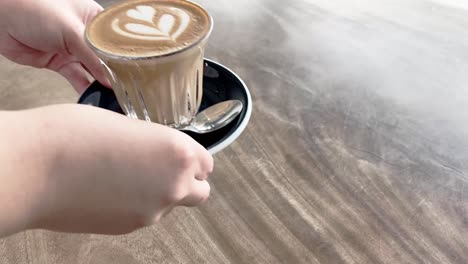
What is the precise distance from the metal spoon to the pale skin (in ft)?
0.57

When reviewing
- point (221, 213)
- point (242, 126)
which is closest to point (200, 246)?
point (221, 213)

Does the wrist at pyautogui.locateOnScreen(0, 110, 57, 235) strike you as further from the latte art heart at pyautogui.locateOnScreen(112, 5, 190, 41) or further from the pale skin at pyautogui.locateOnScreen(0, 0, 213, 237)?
the latte art heart at pyautogui.locateOnScreen(112, 5, 190, 41)

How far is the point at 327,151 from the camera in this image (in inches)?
25.6

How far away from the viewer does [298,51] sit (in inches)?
33.5

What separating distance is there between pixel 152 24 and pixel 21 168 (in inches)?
13.6

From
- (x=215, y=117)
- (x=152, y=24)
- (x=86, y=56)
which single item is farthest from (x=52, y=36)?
(x=215, y=117)

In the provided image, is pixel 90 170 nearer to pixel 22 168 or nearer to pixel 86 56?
pixel 22 168

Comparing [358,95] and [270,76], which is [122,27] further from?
[358,95]

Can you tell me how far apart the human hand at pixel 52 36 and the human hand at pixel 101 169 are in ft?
1.01

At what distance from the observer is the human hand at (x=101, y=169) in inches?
16.0

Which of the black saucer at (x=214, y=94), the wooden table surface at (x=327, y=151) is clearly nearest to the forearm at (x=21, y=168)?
the wooden table surface at (x=327, y=151)

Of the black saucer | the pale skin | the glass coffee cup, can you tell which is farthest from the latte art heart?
the pale skin

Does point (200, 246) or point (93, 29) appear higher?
point (93, 29)

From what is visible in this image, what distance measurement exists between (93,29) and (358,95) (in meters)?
0.41
